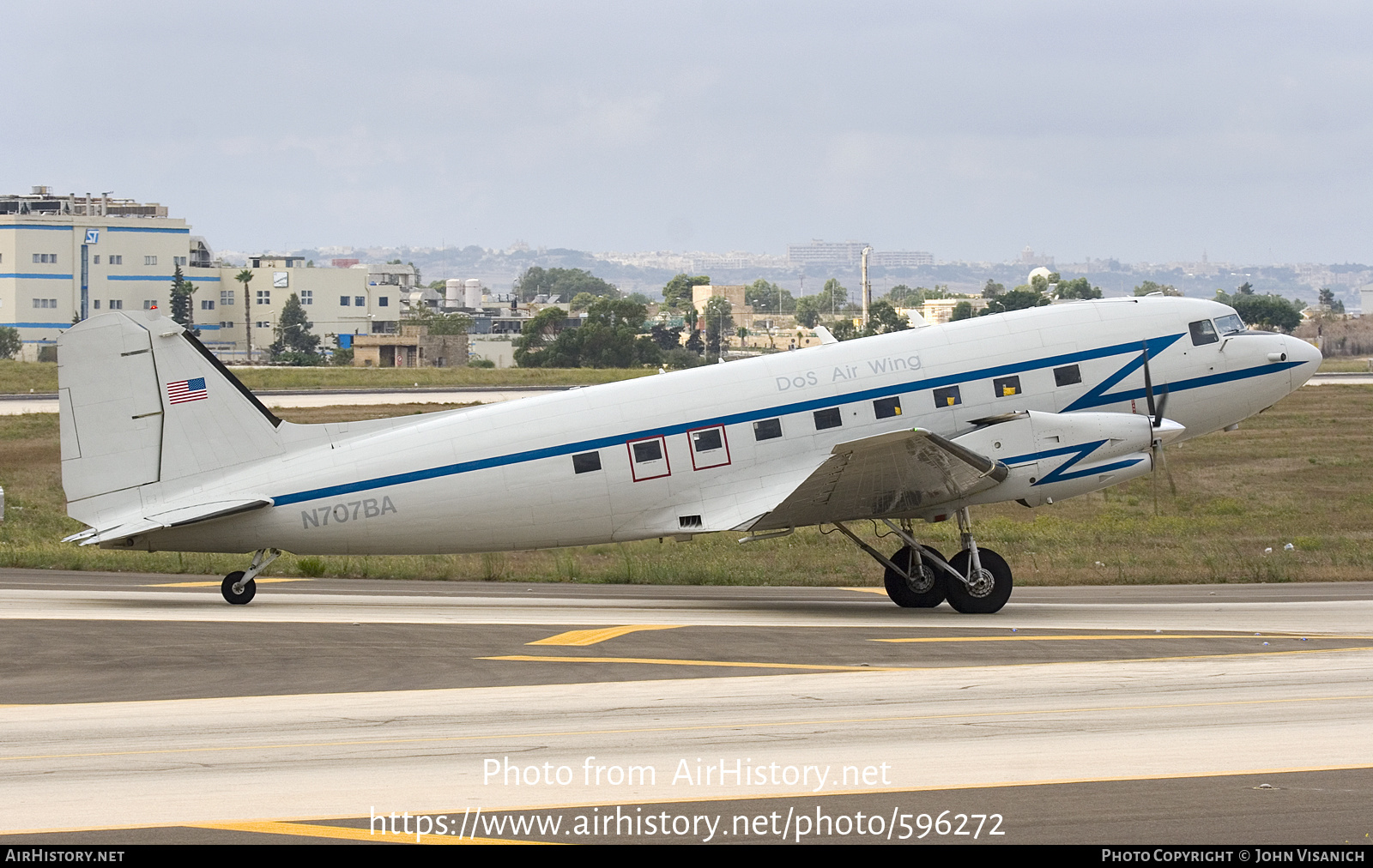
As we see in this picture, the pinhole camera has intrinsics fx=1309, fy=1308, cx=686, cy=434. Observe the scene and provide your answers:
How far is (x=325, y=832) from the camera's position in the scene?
997 centimetres

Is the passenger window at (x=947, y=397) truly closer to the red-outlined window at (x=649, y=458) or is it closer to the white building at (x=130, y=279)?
the red-outlined window at (x=649, y=458)

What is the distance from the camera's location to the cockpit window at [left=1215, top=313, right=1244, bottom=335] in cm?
2362

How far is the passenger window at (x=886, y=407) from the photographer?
22250 millimetres

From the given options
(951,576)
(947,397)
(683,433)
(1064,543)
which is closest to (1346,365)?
(1064,543)

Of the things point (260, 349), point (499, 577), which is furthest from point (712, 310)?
point (499, 577)

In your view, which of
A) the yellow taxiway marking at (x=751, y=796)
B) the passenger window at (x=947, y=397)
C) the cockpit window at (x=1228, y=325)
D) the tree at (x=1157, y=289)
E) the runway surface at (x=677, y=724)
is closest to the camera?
the yellow taxiway marking at (x=751, y=796)

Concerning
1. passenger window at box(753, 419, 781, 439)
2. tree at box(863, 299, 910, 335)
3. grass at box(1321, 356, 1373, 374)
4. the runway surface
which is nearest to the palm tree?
tree at box(863, 299, 910, 335)

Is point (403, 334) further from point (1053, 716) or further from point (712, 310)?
point (1053, 716)

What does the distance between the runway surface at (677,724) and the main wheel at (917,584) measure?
0.92 m

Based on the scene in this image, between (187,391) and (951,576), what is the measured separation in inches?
515

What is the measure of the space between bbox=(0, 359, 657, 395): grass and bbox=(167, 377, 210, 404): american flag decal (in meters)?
53.7

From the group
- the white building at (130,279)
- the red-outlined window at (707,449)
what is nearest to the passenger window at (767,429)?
the red-outlined window at (707,449)

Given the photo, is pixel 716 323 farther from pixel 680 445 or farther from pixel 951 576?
pixel 680 445
